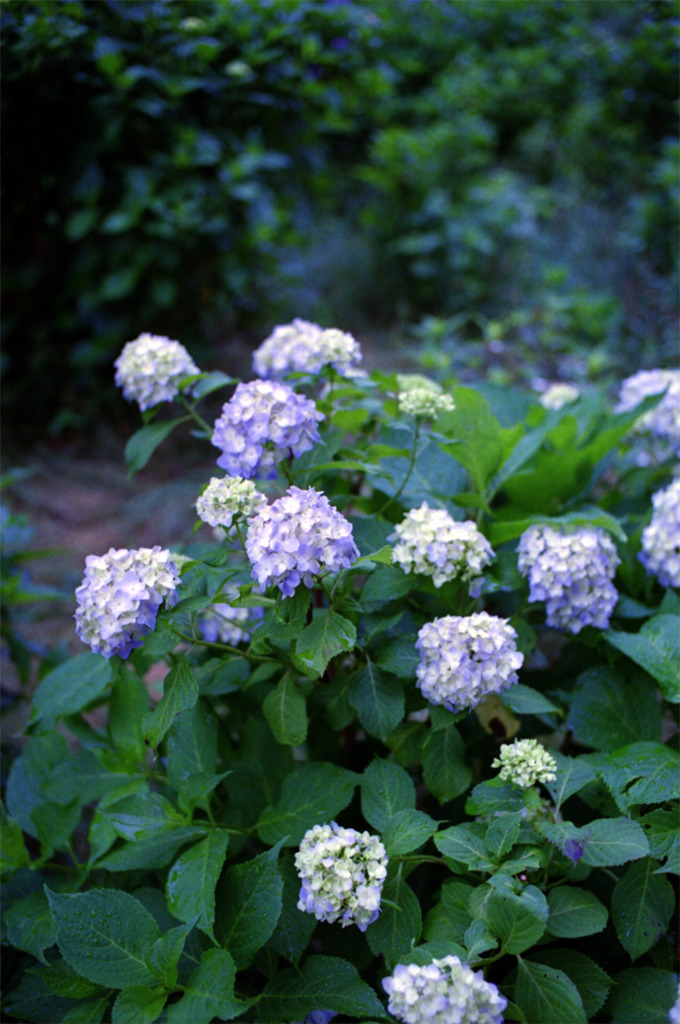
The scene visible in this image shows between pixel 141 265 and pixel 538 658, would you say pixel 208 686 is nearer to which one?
pixel 538 658

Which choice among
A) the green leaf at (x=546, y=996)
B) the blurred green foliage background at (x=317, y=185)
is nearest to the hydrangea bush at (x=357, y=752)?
the green leaf at (x=546, y=996)

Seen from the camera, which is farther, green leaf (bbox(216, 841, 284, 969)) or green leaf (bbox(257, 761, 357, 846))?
green leaf (bbox(257, 761, 357, 846))

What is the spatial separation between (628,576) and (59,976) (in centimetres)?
135

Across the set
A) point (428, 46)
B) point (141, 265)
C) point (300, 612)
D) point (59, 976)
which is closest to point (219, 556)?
point (300, 612)

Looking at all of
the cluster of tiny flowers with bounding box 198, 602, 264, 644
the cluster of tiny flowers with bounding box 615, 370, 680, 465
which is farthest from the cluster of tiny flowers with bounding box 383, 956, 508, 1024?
the cluster of tiny flowers with bounding box 615, 370, 680, 465

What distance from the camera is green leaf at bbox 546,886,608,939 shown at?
3.80ft

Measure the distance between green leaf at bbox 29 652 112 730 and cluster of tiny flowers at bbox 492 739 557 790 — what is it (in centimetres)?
77

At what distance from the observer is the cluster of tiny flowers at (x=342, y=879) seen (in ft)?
3.65

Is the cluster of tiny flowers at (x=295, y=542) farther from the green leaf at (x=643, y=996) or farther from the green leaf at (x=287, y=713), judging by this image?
the green leaf at (x=643, y=996)

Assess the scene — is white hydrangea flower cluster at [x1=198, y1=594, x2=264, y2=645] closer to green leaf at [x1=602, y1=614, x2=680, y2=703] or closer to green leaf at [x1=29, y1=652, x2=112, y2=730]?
green leaf at [x1=29, y1=652, x2=112, y2=730]

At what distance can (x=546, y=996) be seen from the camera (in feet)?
3.68

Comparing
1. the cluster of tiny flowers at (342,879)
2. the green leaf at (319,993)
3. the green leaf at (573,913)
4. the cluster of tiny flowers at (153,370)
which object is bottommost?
the green leaf at (319,993)

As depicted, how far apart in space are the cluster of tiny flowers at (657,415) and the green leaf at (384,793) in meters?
1.06

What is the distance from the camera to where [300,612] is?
119cm
